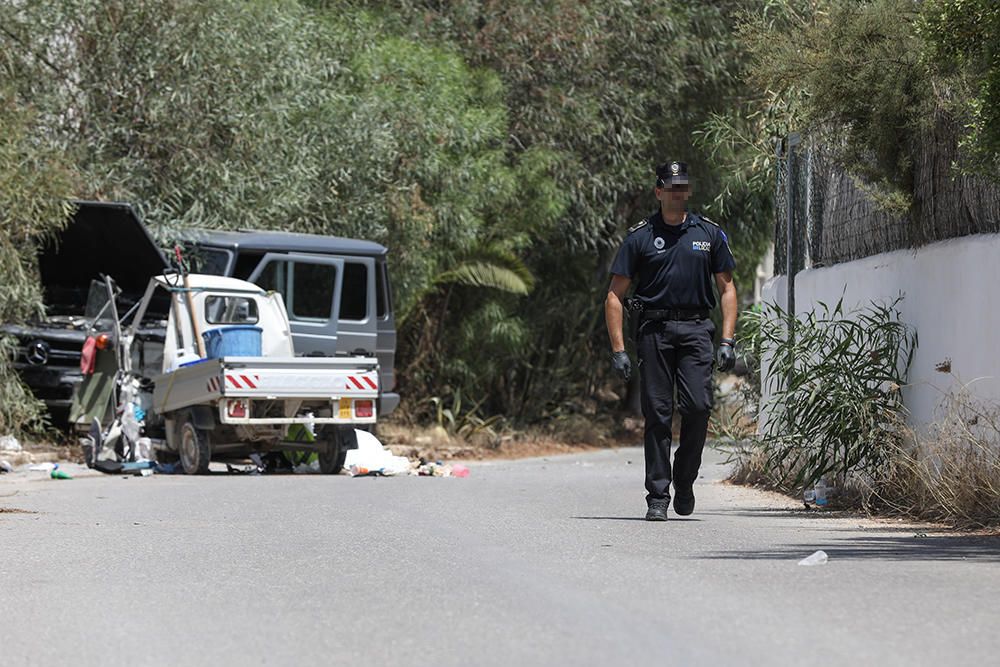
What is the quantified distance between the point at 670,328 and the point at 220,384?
7.29m

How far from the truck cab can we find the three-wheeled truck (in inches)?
50.8

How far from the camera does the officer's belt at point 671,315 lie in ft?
36.0

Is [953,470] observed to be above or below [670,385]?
below

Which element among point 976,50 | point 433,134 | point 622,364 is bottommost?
point 622,364

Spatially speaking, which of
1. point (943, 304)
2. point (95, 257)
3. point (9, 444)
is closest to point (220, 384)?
point (9, 444)

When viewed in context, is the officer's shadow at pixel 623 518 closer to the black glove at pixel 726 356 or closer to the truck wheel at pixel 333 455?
the black glove at pixel 726 356

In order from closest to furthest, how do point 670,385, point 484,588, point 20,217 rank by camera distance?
1. point 484,588
2. point 670,385
3. point 20,217

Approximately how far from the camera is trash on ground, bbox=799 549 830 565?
27.7ft

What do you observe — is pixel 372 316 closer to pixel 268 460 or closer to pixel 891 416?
pixel 268 460

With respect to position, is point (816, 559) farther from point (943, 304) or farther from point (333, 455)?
point (333, 455)

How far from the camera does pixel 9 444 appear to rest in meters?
20.0

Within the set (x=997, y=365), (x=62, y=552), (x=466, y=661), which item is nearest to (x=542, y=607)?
(x=466, y=661)

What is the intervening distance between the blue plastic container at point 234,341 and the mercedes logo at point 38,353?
9.69 ft

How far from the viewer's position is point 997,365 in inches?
425
